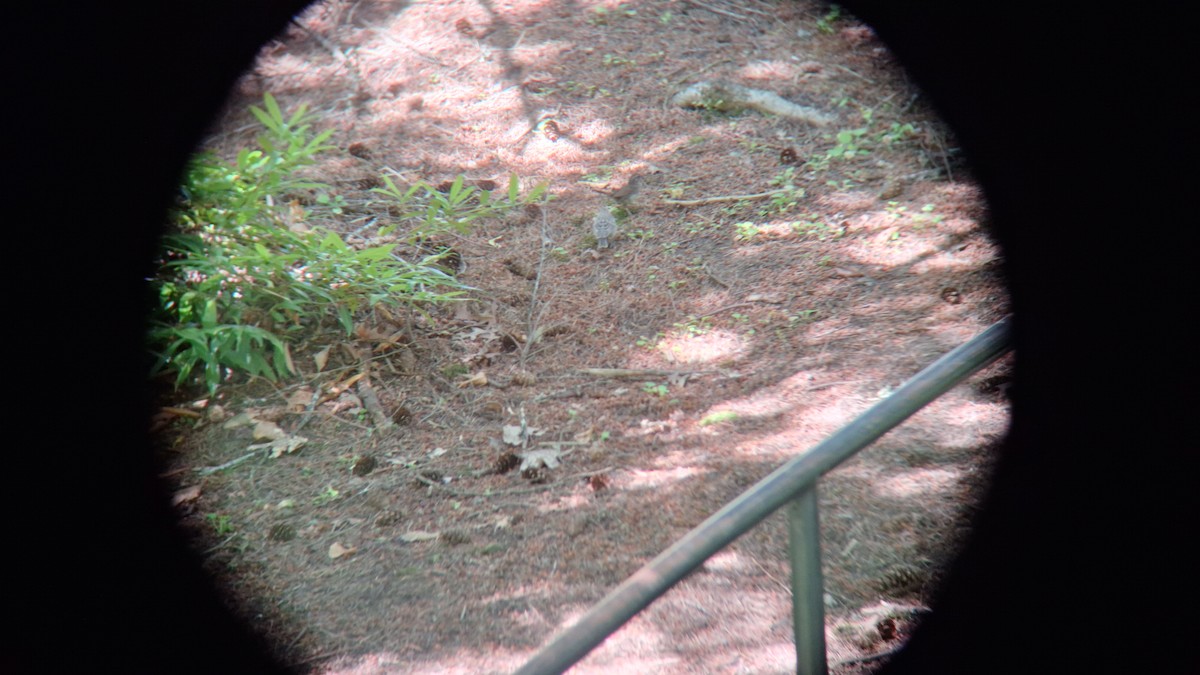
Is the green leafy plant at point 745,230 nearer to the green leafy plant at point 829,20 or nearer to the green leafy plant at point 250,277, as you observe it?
the green leafy plant at point 250,277

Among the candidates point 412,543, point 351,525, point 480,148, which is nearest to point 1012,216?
point 412,543

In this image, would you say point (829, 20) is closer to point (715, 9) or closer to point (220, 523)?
point (715, 9)

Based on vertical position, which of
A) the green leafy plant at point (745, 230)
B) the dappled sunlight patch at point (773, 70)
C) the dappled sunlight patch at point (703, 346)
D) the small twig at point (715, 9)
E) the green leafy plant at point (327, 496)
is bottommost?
the green leafy plant at point (327, 496)

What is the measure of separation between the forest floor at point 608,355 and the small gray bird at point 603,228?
5 cm

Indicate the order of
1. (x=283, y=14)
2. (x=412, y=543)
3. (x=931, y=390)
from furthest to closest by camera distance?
1. (x=412, y=543)
2. (x=283, y=14)
3. (x=931, y=390)

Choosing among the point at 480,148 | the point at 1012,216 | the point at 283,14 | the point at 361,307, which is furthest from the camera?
the point at 480,148

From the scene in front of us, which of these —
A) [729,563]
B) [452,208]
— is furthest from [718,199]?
[729,563]

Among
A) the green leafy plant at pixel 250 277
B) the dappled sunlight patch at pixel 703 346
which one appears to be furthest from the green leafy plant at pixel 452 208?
the dappled sunlight patch at pixel 703 346

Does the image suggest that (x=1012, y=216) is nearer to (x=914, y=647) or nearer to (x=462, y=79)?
(x=914, y=647)

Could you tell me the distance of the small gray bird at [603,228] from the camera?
3512 millimetres

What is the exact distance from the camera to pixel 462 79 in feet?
14.4

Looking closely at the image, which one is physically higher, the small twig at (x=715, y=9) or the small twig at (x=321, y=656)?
the small twig at (x=715, y=9)

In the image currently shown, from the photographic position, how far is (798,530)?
2.89 ft

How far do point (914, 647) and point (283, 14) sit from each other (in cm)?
170
